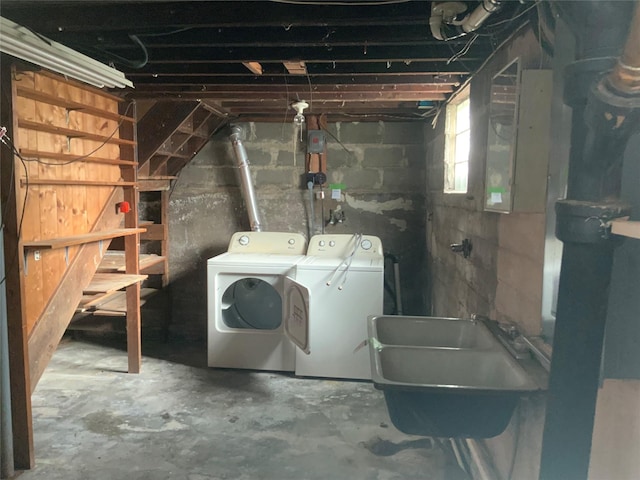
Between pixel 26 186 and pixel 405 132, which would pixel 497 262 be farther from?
pixel 405 132

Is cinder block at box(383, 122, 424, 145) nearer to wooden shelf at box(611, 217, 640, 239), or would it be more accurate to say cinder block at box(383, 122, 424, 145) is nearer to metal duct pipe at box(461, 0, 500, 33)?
metal duct pipe at box(461, 0, 500, 33)

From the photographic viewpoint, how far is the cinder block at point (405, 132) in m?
4.21

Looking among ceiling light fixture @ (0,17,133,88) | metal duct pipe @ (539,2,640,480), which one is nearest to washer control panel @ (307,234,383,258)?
ceiling light fixture @ (0,17,133,88)

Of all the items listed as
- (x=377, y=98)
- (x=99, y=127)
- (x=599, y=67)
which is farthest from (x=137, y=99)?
(x=599, y=67)

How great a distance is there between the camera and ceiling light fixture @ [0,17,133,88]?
178 centimetres

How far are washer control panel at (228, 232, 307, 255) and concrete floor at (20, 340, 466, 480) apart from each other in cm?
96

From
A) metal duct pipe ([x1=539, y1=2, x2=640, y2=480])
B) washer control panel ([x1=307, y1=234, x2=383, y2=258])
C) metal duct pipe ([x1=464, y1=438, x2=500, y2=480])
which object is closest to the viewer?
metal duct pipe ([x1=539, y1=2, x2=640, y2=480])

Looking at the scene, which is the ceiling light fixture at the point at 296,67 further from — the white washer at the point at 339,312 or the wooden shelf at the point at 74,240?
the wooden shelf at the point at 74,240

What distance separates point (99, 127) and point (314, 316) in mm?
1835

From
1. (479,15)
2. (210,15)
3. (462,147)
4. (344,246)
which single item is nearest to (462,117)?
(462,147)

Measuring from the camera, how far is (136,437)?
8.63 ft

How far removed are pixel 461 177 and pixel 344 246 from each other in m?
1.08

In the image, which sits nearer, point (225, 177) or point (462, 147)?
→ point (462, 147)

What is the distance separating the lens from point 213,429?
8.97 feet
